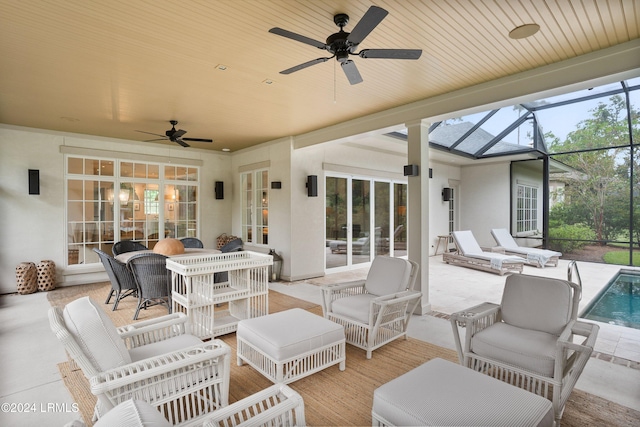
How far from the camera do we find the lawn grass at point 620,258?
302 inches

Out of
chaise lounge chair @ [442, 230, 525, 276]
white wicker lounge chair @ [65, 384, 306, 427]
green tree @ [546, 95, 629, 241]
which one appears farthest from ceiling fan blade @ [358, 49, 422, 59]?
green tree @ [546, 95, 629, 241]

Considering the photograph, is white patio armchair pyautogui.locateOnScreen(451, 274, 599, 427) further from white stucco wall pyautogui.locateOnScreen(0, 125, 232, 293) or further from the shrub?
the shrub

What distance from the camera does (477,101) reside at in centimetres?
397

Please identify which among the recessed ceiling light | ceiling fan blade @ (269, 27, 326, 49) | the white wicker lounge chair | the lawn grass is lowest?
the lawn grass

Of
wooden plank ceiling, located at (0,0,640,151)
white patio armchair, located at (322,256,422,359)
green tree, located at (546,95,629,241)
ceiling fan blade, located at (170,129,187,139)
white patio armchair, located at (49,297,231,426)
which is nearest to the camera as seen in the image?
white patio armchair, located at (49,297,231,426)

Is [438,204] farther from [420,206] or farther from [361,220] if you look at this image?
[420,206]

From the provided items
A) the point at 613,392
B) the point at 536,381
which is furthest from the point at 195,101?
the point at 613,392

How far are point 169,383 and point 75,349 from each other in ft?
1.74

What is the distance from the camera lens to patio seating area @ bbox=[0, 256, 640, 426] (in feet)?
8.38

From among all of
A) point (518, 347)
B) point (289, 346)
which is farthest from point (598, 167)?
point (289, 346)

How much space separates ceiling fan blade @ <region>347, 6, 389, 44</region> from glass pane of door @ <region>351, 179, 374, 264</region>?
208 inches

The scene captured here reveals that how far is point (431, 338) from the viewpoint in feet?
12.0

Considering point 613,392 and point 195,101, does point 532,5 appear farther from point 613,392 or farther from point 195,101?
point 195,101

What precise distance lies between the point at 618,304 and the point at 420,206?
11.7ft
